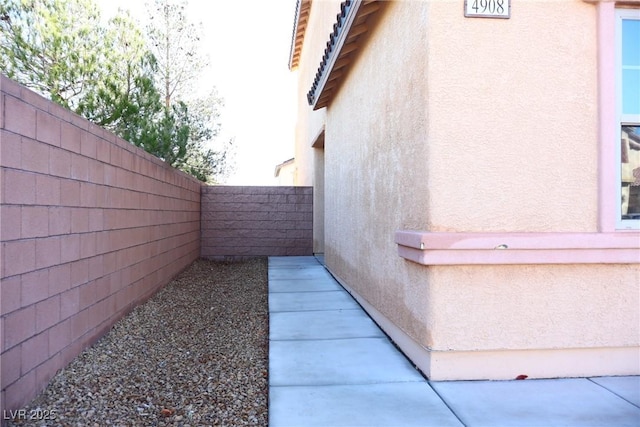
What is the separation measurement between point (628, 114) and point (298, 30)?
1529 centimetres

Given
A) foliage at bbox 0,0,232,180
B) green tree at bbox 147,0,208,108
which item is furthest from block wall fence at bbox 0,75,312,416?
green tree at bbox 147,0,208,108

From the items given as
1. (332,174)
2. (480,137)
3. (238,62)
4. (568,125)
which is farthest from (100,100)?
(238,62)

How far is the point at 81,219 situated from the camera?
4.64 meters

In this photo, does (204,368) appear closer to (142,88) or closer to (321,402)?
(321,402)

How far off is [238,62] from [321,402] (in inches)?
972

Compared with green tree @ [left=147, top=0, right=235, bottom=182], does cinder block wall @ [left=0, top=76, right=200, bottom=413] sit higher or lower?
lower

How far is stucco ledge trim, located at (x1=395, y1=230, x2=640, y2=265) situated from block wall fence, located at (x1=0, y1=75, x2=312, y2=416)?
3.09 metres

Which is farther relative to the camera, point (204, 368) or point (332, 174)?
point (332, 174)

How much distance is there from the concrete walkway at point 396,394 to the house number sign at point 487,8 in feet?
10.3

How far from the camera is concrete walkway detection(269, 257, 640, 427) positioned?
3.39 meters

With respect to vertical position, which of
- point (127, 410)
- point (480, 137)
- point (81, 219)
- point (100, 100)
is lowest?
point (127, 410)

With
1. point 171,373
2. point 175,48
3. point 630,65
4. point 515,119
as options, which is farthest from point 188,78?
point 630,65

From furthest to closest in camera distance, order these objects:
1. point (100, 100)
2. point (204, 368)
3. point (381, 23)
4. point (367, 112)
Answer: point (100, 100), point (367, 112), point (381, 23), point (204, 368)

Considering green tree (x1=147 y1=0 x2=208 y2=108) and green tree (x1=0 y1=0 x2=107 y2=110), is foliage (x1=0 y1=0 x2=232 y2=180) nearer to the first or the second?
green tree (x1=0 y1=0 x2=107 y2=110)
